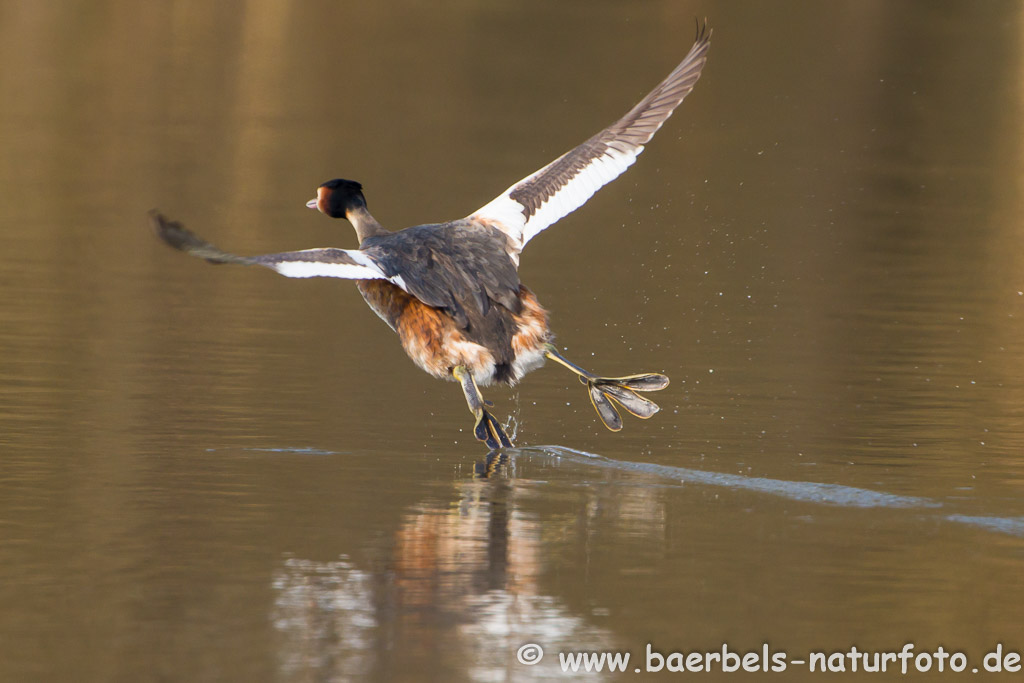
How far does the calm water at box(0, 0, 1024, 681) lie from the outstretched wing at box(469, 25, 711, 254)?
3.93 feet

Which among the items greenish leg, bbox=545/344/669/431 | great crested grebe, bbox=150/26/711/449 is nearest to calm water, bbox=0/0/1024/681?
greenish leg, bbox=545/344/669/431

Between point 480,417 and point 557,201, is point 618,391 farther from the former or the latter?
point 557,201

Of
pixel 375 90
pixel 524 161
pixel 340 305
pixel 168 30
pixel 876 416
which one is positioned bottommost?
pixel 876 416

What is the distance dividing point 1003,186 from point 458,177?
8.18 metres

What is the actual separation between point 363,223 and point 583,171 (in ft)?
4.91

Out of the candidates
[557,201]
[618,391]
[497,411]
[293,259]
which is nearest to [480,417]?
[618,391]

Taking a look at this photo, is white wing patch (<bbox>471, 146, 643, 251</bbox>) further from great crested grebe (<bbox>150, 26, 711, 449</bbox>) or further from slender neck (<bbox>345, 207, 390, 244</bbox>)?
slender neck (<bbox>345, 207, 390, 244</bbox>)

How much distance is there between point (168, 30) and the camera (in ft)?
119

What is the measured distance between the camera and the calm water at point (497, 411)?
247 inches

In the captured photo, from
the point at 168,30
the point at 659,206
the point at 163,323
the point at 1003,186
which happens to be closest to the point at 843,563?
the point at 163,323

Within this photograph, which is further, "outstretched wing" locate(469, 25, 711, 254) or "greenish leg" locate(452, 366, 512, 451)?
"outstretched wing" locate(469, 25, 711, 254)

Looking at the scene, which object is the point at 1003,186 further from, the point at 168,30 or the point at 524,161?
the point at 168,30

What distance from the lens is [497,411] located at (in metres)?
10.6

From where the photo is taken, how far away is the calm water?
6277 mm
